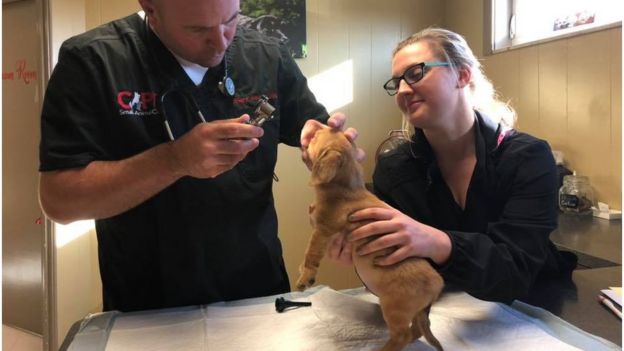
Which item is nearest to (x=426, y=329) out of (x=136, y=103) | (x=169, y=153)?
(x=169, y=153)

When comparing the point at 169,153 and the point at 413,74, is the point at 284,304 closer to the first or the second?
the point at 169,153

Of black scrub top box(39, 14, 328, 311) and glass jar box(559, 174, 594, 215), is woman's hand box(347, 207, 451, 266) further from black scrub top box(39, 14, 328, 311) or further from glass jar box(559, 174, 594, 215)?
glass jar box(559, 174, 594, 215)

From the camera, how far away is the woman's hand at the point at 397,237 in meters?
1.08

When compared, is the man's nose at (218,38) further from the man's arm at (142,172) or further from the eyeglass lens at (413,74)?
the eyeglass lens at (413,74)

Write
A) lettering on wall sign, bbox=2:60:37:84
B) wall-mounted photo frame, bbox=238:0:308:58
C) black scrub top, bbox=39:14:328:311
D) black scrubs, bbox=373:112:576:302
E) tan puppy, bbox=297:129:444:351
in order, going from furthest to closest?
lettering on wall sign, bbox=2:60:37:84 → wall-mounted photo frame, bbox=238:0:308:58 → black scrub top, bbox=39:14:328:311 → black scrubs, bbox=373:112:576:302 → tan puppy, bbox=297:129:444:351

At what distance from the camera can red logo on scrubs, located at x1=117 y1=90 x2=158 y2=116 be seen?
1.33 metres

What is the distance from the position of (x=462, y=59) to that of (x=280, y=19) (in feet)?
6.05

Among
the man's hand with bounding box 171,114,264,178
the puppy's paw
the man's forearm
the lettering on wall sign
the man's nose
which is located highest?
the lettering on wall sign

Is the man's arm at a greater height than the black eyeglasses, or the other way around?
the black eyeglasses

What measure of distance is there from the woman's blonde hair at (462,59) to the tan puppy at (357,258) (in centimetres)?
51

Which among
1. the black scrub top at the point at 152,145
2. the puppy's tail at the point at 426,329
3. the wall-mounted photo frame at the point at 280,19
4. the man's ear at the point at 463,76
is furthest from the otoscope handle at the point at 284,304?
the wall-mounted photo frame at the point at 280,19

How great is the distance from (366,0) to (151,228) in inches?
99.9

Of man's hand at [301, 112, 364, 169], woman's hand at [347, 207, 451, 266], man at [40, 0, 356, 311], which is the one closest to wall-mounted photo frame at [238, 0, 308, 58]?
man at [40, 0, 356, 311]

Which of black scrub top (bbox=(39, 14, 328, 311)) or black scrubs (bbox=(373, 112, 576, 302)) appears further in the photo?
black scrub top (bbox=(39, 14, 328, 311))
